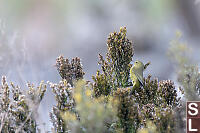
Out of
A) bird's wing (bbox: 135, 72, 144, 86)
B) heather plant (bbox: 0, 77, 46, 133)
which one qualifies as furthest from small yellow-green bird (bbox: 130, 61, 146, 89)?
heather plant (bbox: 0, 77, 46, 133)

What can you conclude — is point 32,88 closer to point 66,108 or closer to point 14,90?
point 14,90

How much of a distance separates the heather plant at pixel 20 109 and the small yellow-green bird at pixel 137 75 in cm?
151

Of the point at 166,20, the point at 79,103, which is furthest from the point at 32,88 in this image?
the point at 166,20

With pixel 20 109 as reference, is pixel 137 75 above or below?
above

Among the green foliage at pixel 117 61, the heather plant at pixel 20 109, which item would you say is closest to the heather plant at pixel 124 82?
the green foliage at pixel 117 61

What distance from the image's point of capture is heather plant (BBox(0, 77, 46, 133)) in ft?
11.4

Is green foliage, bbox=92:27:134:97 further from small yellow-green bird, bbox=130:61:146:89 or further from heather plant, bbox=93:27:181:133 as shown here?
small yellow-green bird, bbox=130:61:146:89

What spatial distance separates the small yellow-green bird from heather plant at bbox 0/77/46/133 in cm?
151

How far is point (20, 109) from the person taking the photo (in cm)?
350

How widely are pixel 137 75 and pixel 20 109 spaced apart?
1946 millimetres

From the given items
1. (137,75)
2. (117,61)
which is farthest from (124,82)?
(117,61)

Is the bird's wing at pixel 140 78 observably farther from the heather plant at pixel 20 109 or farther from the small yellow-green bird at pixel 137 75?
the heather plant at pixel 20 109

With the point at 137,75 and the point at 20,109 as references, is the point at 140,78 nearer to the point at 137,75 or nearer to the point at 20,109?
the point at 137,75

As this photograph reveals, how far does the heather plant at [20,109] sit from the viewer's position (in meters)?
3.48
